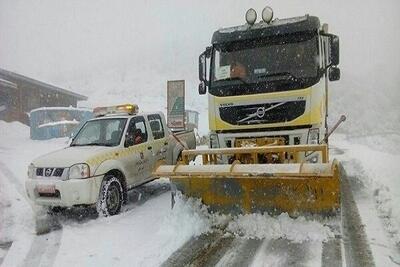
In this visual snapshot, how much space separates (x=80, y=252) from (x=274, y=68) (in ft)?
12.6

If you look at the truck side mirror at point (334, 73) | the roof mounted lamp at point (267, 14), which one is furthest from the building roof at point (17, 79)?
the truck side mirror at point (334, 73)

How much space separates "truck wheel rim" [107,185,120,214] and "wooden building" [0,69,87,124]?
16.8 meters

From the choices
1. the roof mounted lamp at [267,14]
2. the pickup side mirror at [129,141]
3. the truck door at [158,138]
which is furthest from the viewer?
the truck door at [158,138]

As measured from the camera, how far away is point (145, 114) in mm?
7461

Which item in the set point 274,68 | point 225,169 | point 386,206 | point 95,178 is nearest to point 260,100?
point 274,68

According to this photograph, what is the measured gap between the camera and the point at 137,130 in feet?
23.3

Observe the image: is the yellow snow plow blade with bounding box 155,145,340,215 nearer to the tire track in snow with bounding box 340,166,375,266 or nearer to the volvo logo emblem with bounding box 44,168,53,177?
the tire track in snow with bounding box 340,166,375,266

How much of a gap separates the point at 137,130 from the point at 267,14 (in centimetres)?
316

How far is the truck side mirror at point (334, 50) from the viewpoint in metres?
5.86

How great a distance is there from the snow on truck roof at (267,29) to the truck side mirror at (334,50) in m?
0.30

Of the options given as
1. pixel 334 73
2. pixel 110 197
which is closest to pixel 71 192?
pixel 110 197

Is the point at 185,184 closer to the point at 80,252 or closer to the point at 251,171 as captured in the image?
the point at 251,171

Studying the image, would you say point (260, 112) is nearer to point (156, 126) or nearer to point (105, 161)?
point (105, 161)

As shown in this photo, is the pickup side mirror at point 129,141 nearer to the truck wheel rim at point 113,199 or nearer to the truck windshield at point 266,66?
the truck wheel rim at point 113,199
